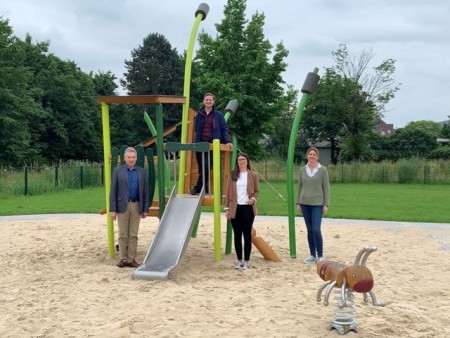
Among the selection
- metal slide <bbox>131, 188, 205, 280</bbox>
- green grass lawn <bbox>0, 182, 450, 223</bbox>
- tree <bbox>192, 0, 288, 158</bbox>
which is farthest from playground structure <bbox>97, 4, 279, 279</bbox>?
tree <bbox>192, 0, 288, 158</bbox>

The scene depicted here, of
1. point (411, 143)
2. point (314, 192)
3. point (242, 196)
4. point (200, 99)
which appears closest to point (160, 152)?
point (242, 196)

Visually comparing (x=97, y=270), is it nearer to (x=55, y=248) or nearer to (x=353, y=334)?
(x=55, y=248)

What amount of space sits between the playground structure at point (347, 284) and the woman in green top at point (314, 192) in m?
2.66

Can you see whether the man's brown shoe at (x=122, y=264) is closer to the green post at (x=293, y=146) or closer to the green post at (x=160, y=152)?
the green post at (x=160, y=152)

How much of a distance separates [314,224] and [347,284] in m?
3.14

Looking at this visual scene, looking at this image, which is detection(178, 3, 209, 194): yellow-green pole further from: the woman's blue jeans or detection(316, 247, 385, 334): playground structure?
detection(316, 247, 385, 334): playground structure

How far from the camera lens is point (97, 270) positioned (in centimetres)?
713

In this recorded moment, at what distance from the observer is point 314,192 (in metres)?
7.31

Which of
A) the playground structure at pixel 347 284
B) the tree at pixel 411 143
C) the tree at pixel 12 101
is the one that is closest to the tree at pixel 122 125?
the tree at pixel 12 101

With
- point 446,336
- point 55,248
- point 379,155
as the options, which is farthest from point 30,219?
point 379,155

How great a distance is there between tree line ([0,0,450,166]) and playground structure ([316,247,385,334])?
28.1m

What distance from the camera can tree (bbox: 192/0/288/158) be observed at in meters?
32.7

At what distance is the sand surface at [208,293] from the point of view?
15.4 feet

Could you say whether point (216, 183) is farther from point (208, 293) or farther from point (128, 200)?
point (208, 293)
